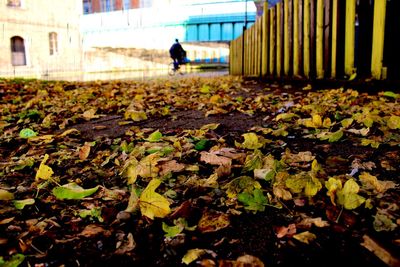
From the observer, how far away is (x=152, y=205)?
1.29 m

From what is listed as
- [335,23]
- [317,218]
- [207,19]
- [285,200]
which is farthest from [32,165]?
[207,19]

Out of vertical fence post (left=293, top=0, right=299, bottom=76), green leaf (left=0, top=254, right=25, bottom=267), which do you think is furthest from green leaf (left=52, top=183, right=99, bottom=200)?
vertical fence post (left=293, top=0, right=299, bottom=76)

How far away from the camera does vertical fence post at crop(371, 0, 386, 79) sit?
3695mm

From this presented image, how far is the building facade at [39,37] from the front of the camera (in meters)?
21.7

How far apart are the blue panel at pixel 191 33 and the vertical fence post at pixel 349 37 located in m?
18.7

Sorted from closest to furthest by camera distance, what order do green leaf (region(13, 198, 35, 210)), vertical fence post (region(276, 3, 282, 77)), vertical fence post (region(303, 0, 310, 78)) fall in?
green leaf (region(13, 198, 35, 210)) → vertical fence post (region(303, 0, 310, 78)) → vertical fence post (region(276, 3, 282, 77))

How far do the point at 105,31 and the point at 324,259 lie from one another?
28648mm

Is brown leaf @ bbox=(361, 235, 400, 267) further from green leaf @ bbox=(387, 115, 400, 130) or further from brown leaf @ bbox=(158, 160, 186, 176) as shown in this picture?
green leaf @ bbox=(387, 115, 400, 130)

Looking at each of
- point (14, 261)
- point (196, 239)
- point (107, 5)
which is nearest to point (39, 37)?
point (107, 5)

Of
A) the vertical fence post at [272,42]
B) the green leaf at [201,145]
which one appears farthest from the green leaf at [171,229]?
the vertical fence post at [272,42]

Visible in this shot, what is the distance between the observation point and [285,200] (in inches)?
51.7

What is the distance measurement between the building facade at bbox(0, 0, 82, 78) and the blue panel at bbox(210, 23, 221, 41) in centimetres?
987

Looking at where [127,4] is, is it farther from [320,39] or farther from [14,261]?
[14,261]

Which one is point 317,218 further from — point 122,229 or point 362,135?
point 362,135
